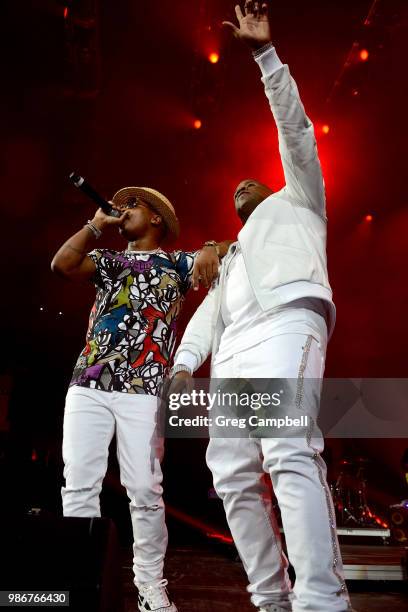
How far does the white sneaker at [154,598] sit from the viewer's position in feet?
5.83

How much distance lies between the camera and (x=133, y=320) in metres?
2.16

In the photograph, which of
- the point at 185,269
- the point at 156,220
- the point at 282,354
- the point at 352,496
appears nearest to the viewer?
the point at 282,354

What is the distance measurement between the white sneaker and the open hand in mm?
1980

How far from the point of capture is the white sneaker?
178 centimetres

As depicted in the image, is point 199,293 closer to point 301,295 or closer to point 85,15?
point 85,15

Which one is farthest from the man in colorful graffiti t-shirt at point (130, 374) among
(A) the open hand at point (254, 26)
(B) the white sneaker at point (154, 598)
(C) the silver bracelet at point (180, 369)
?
(A) the open hand at point (254, 26)

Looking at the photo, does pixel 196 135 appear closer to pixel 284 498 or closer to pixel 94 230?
pixel 94 230

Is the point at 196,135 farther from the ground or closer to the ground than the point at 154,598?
farther from the ground

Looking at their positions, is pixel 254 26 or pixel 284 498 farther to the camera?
pixel 254 26

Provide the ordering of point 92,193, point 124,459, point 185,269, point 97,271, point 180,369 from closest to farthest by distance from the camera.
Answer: point 180,369 → point 124,459 → point 92,193 → point 97,271 → point 185,269

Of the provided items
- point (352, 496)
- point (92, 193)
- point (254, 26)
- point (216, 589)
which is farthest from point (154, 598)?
point (352, 496)

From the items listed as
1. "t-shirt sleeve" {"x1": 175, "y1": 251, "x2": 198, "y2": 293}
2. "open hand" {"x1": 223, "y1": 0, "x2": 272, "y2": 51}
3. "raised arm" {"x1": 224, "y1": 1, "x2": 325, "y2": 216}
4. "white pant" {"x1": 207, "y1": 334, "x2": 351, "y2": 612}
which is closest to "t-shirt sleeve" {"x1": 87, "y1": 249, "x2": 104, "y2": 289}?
"t-shirt sleeve" {"x1": 175, "y1": 251, "x2": 198, "y2": 293}

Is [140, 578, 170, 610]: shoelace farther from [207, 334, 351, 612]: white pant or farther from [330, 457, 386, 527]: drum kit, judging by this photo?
[330, 457, 386, 527]: drum kit

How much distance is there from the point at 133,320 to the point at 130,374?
0.84 feet
